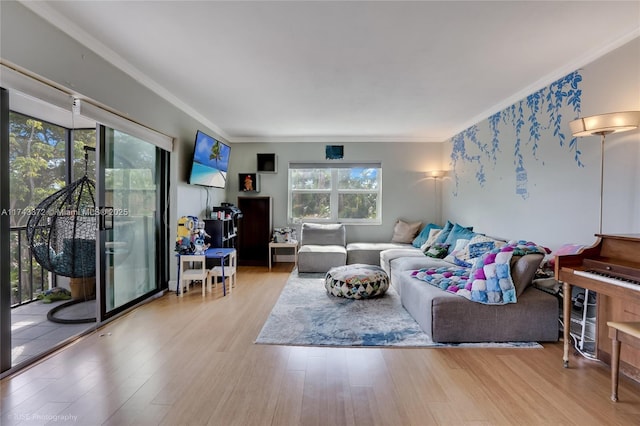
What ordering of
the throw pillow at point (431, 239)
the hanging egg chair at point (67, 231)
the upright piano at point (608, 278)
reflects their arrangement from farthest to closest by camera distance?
the throw pillow at point (431, 239) → the hanging egg chair at point (67, 231) → the upright piano at point (608, 278)

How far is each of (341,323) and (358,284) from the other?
72 centimetres

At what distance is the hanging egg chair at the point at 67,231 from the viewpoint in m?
2.38

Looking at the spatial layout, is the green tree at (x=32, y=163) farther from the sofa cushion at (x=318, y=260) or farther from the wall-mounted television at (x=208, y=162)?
the sofa cushion at (x=318, y=260)

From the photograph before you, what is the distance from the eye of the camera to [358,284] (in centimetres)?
340

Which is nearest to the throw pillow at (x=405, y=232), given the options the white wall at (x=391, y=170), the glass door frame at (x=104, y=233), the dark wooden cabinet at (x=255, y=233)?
the white wall at (x=391, y=170)

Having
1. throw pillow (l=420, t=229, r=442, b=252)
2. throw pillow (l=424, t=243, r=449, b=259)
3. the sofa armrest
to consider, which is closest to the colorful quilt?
the sofa armrest

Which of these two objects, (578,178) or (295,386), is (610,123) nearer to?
(578,178)

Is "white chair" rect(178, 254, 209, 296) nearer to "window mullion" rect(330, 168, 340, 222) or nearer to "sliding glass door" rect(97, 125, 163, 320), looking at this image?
"sliding glass door" rect(97, 125, 163, 320)

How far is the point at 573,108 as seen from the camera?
2.63 meters

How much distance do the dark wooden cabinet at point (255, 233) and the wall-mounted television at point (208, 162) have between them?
856 mm

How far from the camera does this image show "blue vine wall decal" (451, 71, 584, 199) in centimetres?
266

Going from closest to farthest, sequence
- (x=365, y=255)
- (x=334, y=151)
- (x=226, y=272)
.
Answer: (x=226, y=272) < (x=365, y=255) < (x=334, y=151)

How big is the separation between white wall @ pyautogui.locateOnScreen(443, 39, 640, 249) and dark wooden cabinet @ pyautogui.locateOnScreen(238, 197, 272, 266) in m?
3.61

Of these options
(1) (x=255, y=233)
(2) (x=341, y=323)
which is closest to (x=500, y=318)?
(2) (x=341, y=323)
